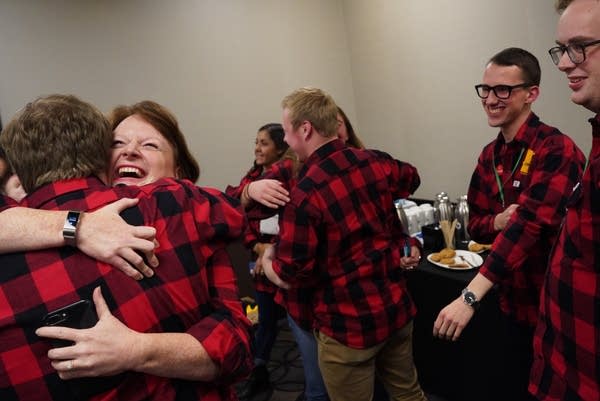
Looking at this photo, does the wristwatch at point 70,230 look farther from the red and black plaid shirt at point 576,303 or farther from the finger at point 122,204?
the red and black plaid shirt at point 576,303

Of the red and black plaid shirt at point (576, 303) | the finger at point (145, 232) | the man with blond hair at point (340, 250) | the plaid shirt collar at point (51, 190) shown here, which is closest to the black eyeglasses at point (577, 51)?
the red and black plaid shirt at point (576, 303)

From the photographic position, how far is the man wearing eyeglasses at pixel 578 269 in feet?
2.82

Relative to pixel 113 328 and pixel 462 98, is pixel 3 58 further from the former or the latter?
pixel 462 98

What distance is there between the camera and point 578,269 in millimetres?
896

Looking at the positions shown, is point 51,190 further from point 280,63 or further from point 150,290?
point 280,63

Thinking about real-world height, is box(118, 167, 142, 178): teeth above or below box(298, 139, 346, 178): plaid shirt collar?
above

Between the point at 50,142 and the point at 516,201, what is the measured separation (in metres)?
1.57

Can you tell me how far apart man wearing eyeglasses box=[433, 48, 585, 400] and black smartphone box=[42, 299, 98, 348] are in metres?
1.01

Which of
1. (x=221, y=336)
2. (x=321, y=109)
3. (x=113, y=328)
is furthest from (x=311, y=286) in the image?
(x=113, y=328)

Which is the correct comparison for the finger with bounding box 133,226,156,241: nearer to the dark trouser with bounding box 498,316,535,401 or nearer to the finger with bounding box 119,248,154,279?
the finger with bounding box 119,248,154,279

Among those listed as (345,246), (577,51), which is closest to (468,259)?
(345,246)

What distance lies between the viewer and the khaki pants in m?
1.62

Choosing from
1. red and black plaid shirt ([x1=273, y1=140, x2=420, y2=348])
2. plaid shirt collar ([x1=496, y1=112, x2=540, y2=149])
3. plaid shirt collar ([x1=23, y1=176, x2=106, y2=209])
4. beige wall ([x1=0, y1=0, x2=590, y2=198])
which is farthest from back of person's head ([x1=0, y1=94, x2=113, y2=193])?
beige wall ([x1=0, y1=0, x2=590, y2=198])

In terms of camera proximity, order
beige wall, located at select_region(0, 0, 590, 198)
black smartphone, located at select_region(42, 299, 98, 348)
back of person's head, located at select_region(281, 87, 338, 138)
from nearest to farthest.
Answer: black smartphone, located at select_region(42, 299, 98, 348)
back of person's head, located at select_region(281, 87, 338, 138)
beige wall, located at select_region(0, 0, 590, 198)
